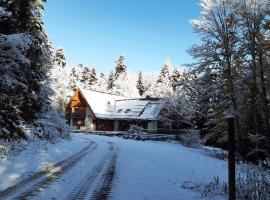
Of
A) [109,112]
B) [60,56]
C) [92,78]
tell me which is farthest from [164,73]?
[109,112]

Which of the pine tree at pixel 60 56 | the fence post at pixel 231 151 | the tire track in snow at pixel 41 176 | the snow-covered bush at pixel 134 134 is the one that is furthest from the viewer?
the pine tree at pixel 60 56

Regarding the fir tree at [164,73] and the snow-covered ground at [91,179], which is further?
the fir tree at [164,73]

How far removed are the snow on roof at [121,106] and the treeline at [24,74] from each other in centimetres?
2811

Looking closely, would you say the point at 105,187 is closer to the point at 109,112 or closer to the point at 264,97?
the point at 264,97

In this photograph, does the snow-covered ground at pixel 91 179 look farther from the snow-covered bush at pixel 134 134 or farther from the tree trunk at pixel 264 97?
the snow-covered bush at pixel 134 134

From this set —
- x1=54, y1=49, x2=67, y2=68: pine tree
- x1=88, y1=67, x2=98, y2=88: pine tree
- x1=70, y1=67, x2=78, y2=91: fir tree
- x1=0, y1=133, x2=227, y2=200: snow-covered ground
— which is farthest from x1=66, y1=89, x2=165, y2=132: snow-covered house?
x1=0, y1=133, x2=227, y2=200: snow-covered ground

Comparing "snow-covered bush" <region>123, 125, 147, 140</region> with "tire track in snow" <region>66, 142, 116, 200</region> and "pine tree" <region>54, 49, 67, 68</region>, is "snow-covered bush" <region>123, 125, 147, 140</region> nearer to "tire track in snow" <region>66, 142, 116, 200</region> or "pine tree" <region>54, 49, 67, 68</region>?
"tire track in snow" <region>66, 142, 116, 200</region>

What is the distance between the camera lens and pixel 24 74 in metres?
19.9

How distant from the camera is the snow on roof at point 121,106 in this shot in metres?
54.6

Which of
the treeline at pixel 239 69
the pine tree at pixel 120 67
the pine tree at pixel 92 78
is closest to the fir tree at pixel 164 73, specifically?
the pine tree at pixel 120 67

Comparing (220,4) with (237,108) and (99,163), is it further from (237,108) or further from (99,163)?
(99,163)

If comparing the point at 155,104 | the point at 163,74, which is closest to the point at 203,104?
the point at 155,104

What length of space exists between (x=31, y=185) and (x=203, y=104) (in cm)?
1856

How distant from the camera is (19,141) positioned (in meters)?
19.5
